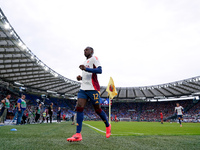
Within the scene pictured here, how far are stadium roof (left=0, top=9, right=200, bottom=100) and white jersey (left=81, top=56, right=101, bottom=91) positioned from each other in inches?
592

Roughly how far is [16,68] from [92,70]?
26066mm

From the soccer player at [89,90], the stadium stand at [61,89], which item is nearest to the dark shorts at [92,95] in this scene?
the soccer player at [89,90]

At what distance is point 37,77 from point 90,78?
1184 inches

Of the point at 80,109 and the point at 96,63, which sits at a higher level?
A: the point at 96,63

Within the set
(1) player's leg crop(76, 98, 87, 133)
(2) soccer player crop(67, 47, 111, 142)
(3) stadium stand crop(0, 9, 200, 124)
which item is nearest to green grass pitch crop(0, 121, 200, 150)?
(1) player's leg crop(76, 98, 87, 133)

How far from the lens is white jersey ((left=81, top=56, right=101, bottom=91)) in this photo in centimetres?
323

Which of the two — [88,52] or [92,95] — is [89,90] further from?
[88,52]

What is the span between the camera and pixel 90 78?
10.8 feet

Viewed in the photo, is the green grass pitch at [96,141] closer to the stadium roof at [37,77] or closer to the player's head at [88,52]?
the player's head at [88,52]

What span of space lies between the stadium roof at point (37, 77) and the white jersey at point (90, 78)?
49.3 feet

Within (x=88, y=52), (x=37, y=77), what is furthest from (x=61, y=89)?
(x=88, y=52)

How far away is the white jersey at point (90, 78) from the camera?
127 inches

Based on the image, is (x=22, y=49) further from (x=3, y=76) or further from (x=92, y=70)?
(x=92, y=70)

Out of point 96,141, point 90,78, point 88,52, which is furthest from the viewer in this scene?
→ point 88,52
